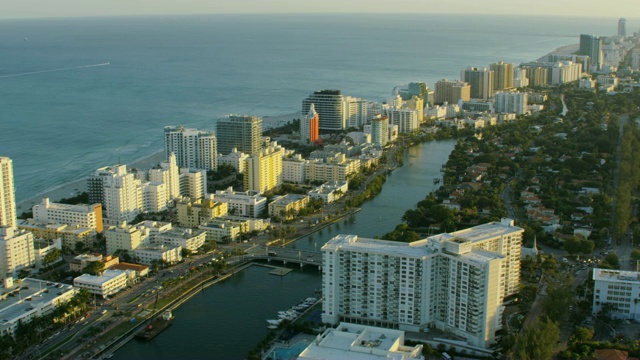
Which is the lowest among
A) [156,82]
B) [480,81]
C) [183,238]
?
[183,238]

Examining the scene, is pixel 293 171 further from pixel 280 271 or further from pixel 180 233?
pixel 280 271

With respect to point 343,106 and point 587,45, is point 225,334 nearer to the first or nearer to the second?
point 343,106

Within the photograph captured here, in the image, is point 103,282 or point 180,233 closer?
point 103,282

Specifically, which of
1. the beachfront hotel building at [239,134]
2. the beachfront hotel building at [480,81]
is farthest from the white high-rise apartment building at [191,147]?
the beachfront hotel building at [480,81]

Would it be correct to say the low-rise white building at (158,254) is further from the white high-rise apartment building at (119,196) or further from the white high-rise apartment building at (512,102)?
the white high-rise apartment building at (512,102)

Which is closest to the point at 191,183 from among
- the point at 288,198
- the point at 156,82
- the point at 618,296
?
the point at 288,198

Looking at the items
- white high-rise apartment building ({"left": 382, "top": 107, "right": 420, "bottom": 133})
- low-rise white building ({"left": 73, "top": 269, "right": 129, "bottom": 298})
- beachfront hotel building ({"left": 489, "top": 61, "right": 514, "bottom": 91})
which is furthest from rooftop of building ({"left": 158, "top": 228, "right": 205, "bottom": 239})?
beachfront hotel building ({"left": 489, "top": 61, "right": 514, "bottom": 91})
